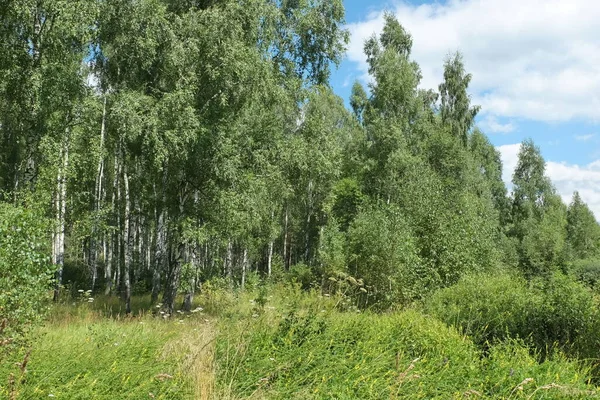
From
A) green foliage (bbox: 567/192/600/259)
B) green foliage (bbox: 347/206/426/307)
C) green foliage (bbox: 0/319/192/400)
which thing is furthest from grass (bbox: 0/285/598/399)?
green foliage (bbox: 567/192/600/259)

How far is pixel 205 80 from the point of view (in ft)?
42.1

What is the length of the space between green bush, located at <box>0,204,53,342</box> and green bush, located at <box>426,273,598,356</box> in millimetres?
5675

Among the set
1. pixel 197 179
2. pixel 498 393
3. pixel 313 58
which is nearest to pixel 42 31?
pixel 197 179

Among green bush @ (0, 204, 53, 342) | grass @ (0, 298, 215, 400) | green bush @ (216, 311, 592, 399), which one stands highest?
green bush @ (0, 204, 53, 342)

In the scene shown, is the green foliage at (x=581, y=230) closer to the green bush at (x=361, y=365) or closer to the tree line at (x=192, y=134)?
the tree line at (x=192, y=134)

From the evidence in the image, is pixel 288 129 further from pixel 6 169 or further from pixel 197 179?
pixel 6 169

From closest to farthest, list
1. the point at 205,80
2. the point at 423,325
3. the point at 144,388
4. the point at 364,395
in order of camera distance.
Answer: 1. the point at 144,388
2. the point at 364,395
3. the point at 423,325
4. the point at 205,80

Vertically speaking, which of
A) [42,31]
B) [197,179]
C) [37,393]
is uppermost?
[42,31]

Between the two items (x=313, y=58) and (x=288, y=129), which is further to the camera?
(x=288, y=129)

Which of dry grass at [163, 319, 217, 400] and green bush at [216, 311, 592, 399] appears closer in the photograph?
dry grass at [163, 319, 217, 400]

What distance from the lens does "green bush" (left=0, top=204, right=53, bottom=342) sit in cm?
486

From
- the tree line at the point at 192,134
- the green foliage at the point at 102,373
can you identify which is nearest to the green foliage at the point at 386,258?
the tree line at the point at 192,134

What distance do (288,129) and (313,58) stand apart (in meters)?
6.29

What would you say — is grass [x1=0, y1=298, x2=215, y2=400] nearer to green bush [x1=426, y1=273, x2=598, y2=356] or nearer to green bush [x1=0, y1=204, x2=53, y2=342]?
green bush [x1=0, y1=204, x2=53, y2=342]
